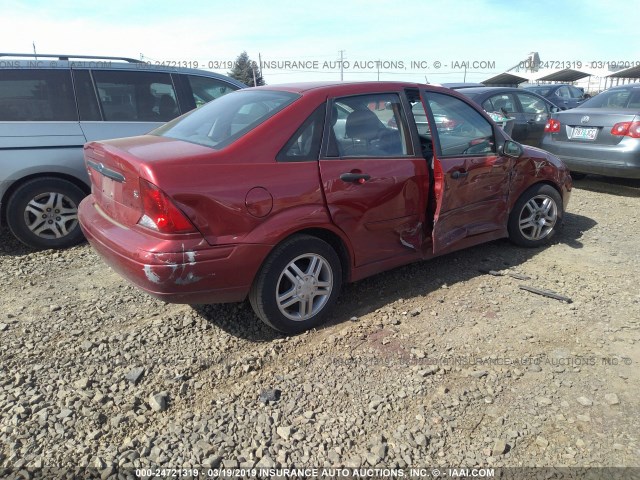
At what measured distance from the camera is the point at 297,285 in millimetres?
3195

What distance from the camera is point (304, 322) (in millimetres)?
3293

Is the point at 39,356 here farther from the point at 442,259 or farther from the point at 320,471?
the point at 442,259

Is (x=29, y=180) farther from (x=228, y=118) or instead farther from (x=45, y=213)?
(x=228, y=118)

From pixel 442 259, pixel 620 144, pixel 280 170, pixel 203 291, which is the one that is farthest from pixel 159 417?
pixel 620 144

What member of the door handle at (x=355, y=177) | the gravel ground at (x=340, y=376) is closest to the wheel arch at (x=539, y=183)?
the gravel ground at (x=340, y=376)

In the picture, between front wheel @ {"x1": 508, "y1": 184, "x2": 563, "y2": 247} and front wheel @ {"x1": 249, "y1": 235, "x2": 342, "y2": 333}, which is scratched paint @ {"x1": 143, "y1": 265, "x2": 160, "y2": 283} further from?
front wheel @ {"x1": 508, "y1": 184, "x2": 563, "y2": 247}

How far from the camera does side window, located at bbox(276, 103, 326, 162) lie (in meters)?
3.06

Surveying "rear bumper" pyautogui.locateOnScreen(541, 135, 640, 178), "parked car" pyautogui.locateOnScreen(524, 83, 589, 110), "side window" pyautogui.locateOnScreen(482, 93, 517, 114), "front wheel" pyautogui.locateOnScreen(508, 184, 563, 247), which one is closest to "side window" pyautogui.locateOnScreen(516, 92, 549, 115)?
"side window" pyautogui.locateOnScreen(482, 93, 517, 114)

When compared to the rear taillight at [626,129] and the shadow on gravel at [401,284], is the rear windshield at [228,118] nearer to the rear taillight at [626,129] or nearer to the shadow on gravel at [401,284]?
the shadow on gravel at [401,284]

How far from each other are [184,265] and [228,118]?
1.21m

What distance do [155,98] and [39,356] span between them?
10.5 ft

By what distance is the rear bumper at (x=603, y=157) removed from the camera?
641cm

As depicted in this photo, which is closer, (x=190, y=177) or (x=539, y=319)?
(x=190, y=177)

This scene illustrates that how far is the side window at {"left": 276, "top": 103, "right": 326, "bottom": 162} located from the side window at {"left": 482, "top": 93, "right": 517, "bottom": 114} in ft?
21.1
